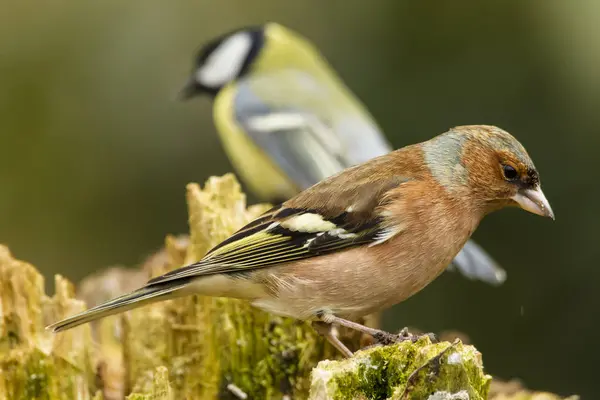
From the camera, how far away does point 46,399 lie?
3393mm

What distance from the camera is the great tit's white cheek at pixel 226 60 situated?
6941 millimetres

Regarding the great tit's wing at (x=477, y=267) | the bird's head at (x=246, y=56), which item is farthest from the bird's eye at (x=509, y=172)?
the bird's head at (x=246, y=56)

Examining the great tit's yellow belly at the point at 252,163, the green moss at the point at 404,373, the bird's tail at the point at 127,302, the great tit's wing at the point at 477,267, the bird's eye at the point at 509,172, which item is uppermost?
the great tit's yellow belly at the point at 252,163

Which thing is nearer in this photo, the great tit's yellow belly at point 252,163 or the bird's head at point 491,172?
the bird's head at point 491,172

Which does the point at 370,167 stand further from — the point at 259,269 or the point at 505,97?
the point at 505,97

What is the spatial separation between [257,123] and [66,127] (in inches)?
91.6

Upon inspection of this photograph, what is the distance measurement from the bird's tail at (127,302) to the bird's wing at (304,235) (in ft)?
0.12

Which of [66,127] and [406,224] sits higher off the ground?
[66,127]

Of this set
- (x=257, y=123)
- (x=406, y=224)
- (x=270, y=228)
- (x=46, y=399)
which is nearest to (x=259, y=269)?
(x=270, y=228)

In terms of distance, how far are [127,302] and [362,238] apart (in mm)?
846

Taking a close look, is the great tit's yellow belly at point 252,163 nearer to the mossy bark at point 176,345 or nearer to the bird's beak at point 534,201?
the mossy bark at point 176,345

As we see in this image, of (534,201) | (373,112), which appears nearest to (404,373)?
(534,201)

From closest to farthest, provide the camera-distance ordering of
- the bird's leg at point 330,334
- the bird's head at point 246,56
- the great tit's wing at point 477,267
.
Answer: the bird's leg at point 330,334 → the great tit's wing at point 477,267 → the bird's head at point 246,56

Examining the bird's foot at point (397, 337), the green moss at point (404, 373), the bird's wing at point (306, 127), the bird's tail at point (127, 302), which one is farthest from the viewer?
the bird's wing at point (306, 127)
